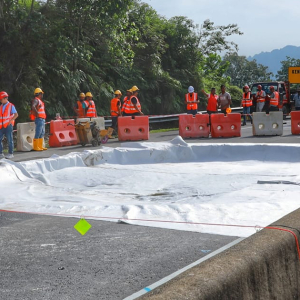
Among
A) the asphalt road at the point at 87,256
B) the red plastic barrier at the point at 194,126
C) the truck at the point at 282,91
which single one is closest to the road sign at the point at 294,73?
the red plastic barrier at the point at 194,126

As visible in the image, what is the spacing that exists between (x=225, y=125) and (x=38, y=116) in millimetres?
7034

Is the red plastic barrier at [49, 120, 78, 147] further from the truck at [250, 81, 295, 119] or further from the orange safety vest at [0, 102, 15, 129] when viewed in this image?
the truck at [250, 81, 295, 119]

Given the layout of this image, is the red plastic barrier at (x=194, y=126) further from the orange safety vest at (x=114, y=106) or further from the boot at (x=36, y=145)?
the boot at (x=36, y=145)

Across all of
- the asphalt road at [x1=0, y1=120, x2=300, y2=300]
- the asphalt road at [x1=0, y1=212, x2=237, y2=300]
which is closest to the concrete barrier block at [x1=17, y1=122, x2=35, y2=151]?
the asphalt road at [x1=0, y1=120, x2=300, y2=300]

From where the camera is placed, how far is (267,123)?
21562 mm

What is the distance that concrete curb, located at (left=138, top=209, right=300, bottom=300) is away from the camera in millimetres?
3443

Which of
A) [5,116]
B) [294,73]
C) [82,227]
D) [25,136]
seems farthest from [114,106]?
[82,227]

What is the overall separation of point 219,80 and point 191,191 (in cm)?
3411

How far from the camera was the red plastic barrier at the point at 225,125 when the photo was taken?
2141 cm

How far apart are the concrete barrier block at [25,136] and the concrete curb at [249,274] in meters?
14.2

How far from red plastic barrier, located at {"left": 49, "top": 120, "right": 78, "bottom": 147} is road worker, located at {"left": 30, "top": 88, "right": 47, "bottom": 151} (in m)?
1.23

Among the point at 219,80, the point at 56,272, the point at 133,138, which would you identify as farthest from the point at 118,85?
the point at 56,272

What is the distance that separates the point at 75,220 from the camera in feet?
26.1

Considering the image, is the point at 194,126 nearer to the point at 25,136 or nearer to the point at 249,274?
the point at 25,136
